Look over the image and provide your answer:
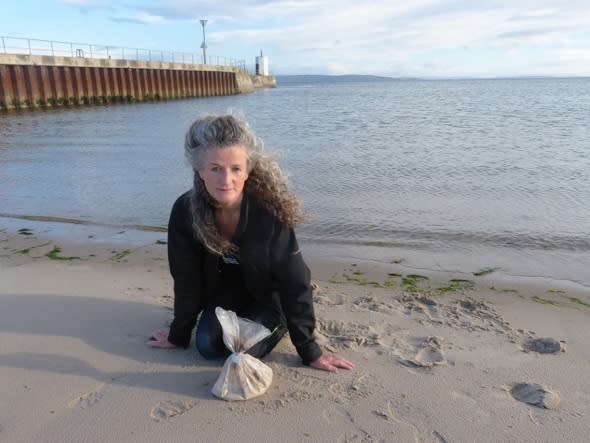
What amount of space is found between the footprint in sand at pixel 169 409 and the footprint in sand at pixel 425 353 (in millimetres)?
1198

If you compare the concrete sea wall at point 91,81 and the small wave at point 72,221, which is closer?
the small wave at point 72,221

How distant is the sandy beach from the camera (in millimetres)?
2250

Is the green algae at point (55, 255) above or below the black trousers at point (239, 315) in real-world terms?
below

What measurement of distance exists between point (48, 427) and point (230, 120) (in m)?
Answer: 1.61

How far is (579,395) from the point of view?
2.50m

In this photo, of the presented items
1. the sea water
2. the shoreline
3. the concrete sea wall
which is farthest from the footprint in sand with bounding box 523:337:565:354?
the concrete sea wall

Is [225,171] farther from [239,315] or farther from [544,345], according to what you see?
[544,345]

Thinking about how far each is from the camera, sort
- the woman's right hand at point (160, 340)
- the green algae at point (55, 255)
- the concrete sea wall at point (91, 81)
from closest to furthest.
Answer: the woman's right hand at point (160, 340) → the green algae at point (55, 255) → the concrete sea wall at point (91, 81)

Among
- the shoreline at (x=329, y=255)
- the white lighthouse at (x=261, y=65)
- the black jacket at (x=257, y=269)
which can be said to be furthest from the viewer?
the white lighthouse at (x=261, y=65)

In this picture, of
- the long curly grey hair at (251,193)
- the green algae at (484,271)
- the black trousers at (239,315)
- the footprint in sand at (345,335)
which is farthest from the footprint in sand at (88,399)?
the green algae at (484,271)

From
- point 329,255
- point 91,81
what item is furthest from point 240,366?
point 91,81

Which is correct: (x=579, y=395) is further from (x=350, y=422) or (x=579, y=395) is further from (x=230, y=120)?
(x=230, y=120)

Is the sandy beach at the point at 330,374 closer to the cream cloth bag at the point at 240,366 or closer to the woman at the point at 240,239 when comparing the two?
the cream cloth bag at the point at 240,366

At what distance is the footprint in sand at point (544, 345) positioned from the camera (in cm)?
299
